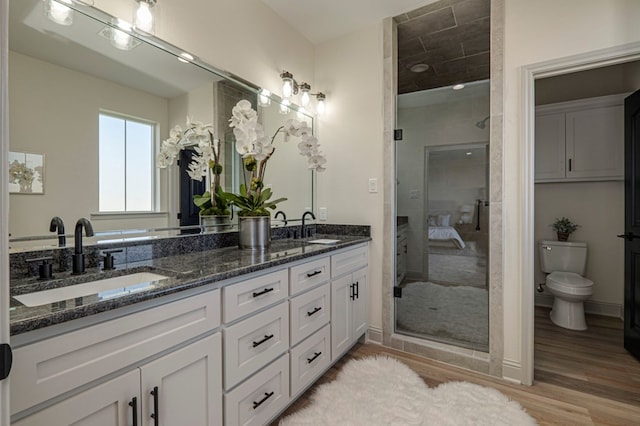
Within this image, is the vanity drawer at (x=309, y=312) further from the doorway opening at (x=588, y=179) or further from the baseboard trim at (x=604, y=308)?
the baseboard trim at (x=604, y=308)

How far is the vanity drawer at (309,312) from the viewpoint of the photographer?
1651mm

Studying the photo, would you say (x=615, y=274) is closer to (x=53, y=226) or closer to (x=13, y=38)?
(x=53, y=226)

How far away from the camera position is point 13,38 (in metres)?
1.14

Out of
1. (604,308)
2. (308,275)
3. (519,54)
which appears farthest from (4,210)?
(604,308)

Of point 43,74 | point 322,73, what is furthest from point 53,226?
point 322,73

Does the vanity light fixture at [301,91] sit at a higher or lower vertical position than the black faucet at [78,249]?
higher

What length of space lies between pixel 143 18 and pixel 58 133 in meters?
0.71

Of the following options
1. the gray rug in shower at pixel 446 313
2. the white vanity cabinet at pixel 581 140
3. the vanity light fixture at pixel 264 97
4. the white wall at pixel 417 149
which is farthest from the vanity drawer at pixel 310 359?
the white vanity cabinet at pixel 581 140

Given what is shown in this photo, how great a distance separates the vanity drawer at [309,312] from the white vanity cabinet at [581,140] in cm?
295

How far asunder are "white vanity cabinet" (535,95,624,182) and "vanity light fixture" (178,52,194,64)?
3.57 metres

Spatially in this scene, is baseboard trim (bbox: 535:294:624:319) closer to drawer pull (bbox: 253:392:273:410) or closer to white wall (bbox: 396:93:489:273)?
white wall (bbox: 396:93:489:273)

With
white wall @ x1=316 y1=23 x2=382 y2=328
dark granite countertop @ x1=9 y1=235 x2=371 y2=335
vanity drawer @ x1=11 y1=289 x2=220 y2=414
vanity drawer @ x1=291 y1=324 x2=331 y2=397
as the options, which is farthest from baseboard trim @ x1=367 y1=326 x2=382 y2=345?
vanity drawer @ x1=11 y1=289 x2=220 y2=414

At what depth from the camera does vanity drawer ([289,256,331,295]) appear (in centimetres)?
165

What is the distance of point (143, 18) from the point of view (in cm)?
149
